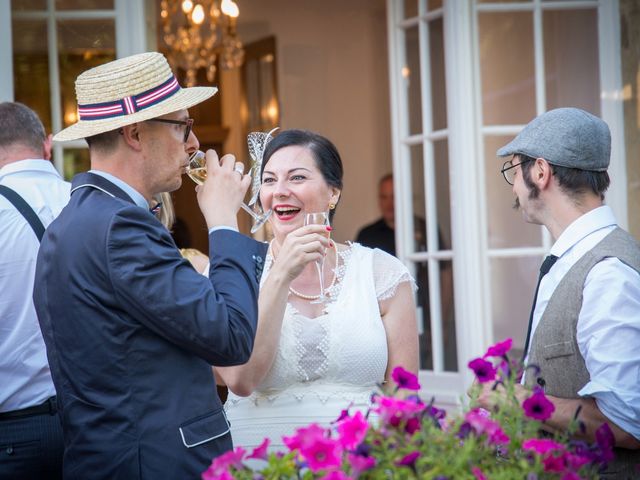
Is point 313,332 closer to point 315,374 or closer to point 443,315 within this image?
point 315,374

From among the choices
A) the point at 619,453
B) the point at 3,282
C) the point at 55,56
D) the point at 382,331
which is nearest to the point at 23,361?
the point at 3,282

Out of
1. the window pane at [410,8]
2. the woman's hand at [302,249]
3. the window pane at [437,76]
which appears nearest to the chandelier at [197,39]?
the window pane at [410,8]

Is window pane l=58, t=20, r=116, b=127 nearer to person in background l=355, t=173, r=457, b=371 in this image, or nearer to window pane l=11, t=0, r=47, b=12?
window pane l=11, t=0, r=47, b=12

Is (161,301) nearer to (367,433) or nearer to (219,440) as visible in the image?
(219,440)

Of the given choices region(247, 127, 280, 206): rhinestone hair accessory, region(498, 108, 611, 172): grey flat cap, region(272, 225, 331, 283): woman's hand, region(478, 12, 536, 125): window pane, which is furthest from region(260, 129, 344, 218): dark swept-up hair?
region(478, 12, 536, 125): window pane

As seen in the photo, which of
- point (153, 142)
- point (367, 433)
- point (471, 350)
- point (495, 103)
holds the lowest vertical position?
point (471, 350)

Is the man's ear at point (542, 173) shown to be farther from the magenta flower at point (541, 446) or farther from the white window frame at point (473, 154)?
the white window frame at point (473, 154)

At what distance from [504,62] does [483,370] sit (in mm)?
3569

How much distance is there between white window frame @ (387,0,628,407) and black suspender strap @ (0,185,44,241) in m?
2.46

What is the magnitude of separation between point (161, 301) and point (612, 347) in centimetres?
101

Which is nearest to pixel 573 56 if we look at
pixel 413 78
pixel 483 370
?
pixel 413 78

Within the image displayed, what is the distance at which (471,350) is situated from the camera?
4.91m

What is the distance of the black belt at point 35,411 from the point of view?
2961mm

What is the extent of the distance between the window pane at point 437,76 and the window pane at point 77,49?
165 centimetres
